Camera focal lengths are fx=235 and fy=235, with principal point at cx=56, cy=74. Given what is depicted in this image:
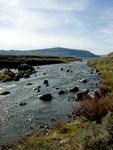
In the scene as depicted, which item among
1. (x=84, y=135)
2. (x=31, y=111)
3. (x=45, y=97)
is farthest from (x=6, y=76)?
(x=84, y=135)

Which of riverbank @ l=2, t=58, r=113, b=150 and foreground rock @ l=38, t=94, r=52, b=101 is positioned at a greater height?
riverbank @ l=2, t=58, r=113, b=150

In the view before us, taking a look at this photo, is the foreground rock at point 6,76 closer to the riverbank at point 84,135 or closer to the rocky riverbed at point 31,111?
the rocky riverbed at point 31,111

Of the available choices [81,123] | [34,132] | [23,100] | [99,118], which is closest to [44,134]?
[34,132]

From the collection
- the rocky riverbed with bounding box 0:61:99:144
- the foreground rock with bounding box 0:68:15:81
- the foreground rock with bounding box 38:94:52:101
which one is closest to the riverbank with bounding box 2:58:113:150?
the rocky riverbed with bounding box 0:61:99:144

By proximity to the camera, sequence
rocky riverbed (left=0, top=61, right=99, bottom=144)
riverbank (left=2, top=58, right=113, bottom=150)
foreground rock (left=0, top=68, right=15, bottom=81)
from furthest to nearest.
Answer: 1. foreground rock (left=0, top=68, right=15, bottom=81)
2. rocky riverbed (left=0, top=61, right=99, bottom=144)
3. riverbank (left=2, top=58, right=113, bottom=150)

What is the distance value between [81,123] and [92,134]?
6.76m

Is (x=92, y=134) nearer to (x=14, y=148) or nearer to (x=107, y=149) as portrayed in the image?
(x=107, y=149)

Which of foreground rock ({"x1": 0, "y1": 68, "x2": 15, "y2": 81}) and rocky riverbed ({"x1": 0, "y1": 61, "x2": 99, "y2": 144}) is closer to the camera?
rocky riverbed ({"x1": 0, "y1": 61, "x2": 99, "y2": 144})

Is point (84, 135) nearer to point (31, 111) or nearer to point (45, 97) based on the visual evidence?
point (31, 111)

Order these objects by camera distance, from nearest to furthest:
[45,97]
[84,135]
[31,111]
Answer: [84,135] < [31,111] < [45,97]

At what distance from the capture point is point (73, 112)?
891 inches

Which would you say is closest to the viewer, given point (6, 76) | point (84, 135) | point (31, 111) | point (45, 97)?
point (84, 135)

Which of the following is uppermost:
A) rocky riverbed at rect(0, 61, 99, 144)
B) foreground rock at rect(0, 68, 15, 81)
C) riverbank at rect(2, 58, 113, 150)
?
riverbank at rect(2, 58, 113, 150)

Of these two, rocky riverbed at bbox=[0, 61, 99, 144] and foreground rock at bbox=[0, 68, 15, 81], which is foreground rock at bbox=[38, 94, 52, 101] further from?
foreground rock at bbox=[0, 68, 15, 81]
